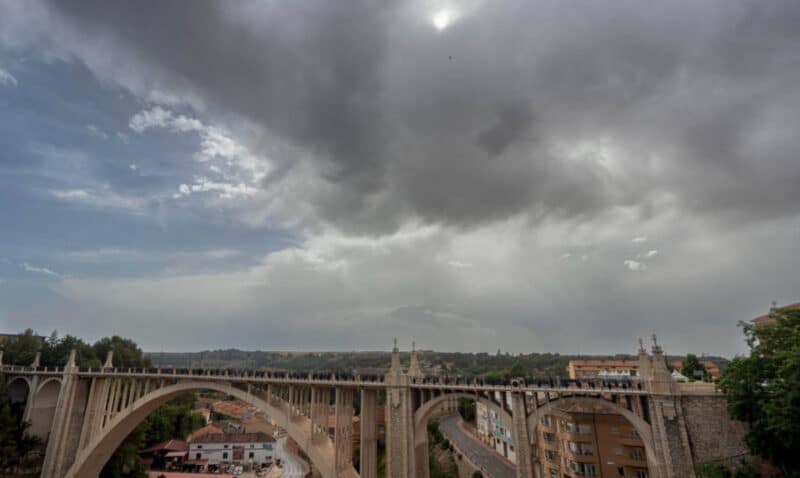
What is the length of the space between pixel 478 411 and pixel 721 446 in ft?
180

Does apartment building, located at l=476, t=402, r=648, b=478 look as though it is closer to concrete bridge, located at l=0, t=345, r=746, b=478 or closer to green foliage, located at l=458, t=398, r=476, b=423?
concrete bridge, located at l=0, t=345, r=746, b=478

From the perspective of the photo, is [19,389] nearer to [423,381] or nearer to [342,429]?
[342,429]

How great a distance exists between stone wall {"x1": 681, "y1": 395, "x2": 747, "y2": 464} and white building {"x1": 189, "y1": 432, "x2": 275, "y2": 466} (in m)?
67.9

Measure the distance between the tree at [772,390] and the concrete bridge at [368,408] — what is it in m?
2.10

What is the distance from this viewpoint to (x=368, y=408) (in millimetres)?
34625

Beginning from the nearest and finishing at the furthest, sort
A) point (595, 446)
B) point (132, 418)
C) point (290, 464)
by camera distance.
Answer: point (595, 446) < point (132, 418) < point (290, 464)

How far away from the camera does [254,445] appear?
69.8 meters

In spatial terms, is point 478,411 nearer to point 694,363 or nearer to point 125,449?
point 694,363

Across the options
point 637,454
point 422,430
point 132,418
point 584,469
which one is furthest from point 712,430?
point 132,418

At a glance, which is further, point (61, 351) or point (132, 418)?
point (61, 351)

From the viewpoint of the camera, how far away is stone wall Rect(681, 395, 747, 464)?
22.2 metres

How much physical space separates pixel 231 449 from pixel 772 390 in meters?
74.3

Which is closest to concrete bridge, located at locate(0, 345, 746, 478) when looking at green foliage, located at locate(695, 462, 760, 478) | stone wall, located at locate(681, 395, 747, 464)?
stone wall, located at locate(681, 395, 747, 464)

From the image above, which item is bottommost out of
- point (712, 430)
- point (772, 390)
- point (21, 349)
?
point (712, 430)
